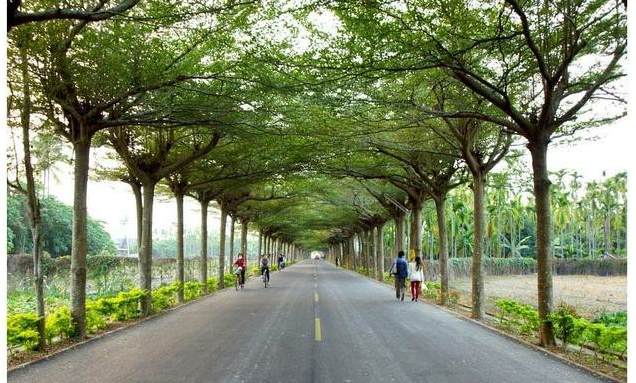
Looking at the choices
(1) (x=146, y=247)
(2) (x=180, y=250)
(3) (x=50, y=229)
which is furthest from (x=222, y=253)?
(3) (x=50, y=229)

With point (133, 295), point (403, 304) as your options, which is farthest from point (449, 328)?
point (133, 295)

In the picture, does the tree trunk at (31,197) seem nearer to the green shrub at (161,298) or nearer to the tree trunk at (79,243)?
the tree trunk at (79,243)

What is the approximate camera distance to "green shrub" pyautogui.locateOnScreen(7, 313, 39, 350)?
910 cm

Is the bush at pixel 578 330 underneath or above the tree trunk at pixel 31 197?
underneath

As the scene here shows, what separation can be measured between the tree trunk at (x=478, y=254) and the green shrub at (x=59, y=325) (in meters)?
10.5

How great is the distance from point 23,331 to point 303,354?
4884 millimetres

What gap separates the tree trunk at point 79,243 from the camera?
1175cm

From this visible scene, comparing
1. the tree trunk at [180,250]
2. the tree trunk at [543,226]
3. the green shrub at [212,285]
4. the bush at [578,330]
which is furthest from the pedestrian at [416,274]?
the green shrub at [212,285]

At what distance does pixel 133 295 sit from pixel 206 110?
5.93 metres

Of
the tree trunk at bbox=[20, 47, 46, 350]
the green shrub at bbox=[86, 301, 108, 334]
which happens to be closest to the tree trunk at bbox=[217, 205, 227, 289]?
the green shrub at bbox=[86, 301, 108, 334]

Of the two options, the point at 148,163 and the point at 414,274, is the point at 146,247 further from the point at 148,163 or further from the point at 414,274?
the point at 414,274

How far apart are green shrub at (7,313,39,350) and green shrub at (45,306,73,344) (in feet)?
1.97

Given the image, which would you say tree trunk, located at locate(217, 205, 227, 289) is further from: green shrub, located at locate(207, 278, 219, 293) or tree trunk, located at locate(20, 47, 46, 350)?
tree trunk, located at locate(20, 47, 46, 350)

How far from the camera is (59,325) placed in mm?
10812
